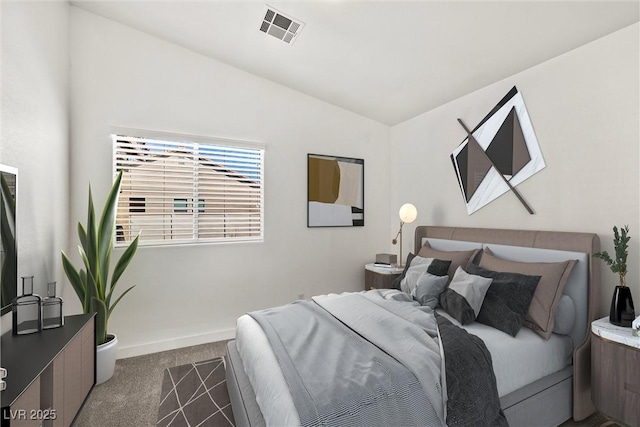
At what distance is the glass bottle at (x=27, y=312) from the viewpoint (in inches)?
68.6

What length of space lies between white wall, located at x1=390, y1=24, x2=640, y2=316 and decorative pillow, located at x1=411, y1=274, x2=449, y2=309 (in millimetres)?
888

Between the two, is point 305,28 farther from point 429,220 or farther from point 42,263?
point 42,263

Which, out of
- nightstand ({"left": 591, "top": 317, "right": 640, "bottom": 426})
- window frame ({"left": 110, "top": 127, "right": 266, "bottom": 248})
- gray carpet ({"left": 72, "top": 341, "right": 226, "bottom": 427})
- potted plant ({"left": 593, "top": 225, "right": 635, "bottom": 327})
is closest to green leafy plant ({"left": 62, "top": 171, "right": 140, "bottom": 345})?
gray carpet ({"left": 72, "top": 341, "right": 226, "bottom": 427})

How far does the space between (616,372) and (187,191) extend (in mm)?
3527

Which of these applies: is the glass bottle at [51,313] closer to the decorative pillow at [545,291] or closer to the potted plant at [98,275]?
the potted plant at [98,275]

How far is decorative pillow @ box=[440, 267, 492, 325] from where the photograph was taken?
208 cm

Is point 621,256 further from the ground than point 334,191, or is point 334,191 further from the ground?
point 334,191

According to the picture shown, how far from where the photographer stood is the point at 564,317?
2070 millimetres

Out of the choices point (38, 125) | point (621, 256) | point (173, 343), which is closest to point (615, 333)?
point (621, 256)

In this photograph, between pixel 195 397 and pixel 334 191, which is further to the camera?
pixel 334 191

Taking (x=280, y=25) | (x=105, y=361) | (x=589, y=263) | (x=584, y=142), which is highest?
(x=280, y=25)

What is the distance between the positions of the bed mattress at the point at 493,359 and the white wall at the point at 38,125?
1.39m

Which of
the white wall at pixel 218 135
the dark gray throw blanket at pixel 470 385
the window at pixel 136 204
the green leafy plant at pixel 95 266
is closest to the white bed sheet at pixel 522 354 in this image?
the dark gray throw blanket at pixel 470 385

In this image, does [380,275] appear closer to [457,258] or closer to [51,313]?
[457,258]
